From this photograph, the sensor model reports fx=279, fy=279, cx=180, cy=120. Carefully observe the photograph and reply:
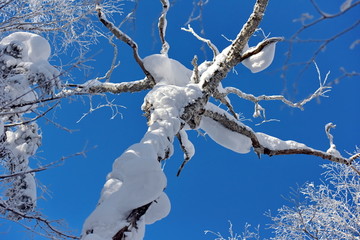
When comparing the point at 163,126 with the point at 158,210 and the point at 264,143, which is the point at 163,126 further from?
the point at 264,143

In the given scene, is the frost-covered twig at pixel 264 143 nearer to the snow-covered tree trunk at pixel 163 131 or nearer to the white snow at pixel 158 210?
the snow-covered tree trunk at pixel 163 131

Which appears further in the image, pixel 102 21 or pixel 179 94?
pixel 102 21

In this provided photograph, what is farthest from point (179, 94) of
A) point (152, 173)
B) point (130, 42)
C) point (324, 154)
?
point (324, 154)

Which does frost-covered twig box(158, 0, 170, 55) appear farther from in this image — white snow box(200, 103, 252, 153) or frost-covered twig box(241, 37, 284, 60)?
white snow box(200, 103, 252, 153)

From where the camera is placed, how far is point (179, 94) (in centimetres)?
324

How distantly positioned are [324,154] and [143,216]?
3.29m

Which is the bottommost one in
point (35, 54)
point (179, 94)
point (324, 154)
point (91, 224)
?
point (91, 224)

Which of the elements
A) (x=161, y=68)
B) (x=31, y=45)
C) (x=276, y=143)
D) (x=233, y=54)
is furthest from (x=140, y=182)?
(x=276, y=143)

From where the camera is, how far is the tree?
78.1 inches

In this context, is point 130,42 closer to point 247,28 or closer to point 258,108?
point 247,28

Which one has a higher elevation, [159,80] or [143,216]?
[159,80]

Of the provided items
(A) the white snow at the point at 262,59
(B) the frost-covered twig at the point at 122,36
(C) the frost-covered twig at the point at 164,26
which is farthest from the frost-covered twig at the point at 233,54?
(C) the frost-covered twig at the point at 164,26

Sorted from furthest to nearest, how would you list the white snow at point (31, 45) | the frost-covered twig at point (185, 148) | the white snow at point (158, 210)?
the frost-covered twig at point (185, 148)
the white snow at point (31, 45)
the white snow at point (158, 210)

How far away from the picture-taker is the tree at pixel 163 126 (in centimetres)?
198
